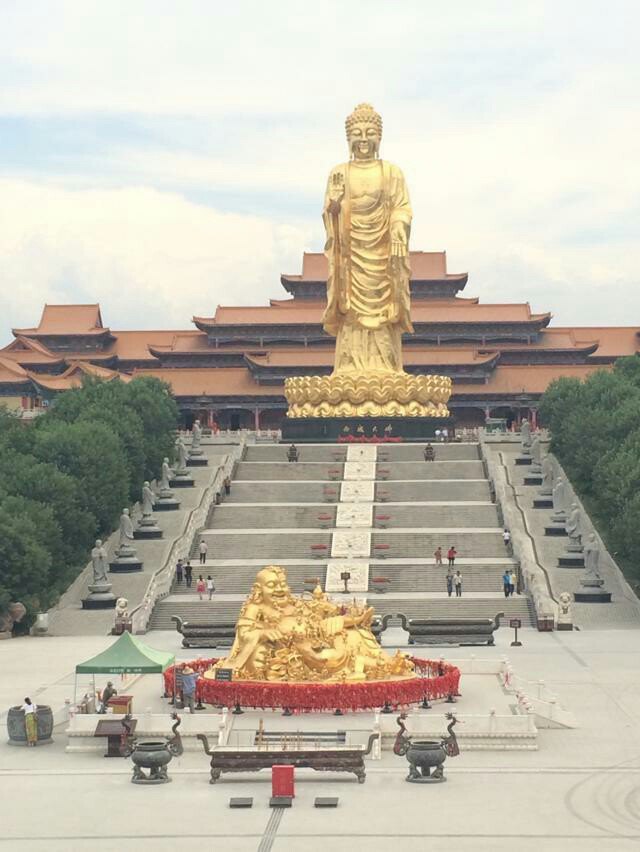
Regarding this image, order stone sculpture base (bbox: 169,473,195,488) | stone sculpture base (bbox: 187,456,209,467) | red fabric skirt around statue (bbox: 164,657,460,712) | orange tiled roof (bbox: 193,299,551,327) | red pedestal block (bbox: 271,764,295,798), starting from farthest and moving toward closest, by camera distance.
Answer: orange tiled roof (bbox: 193,299,551,327), stone sculpture base (bbox: 187,456,209,467), stone sculpture base (bbox: 169,473,195,488), red fabric skirt around statue (bbox: 164,657,460,712), red pedestal block (bbox: 271,764,295,798)

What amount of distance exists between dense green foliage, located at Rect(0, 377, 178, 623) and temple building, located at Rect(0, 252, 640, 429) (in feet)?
47.3

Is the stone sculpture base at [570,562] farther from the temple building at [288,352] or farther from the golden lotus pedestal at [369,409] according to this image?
the temple building at [288,352]

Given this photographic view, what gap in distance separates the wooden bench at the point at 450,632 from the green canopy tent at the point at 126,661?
1004cm

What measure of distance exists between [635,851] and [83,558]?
3080cm

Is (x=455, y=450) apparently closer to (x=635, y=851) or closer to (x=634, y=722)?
(x=634, y=722)

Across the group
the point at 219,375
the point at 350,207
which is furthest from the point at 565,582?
the point at 219,375

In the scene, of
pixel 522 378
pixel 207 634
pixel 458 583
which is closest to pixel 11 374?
pixel 522 378

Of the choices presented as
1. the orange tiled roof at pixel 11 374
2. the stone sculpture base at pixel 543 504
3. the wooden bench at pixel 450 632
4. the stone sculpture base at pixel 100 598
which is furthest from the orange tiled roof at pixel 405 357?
the wooden bench at pixel 450 632

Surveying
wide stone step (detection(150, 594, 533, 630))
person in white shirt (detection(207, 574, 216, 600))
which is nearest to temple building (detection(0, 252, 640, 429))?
person in white shirt (detection(207, 574, 216, 600))

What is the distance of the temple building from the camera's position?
75.3 m

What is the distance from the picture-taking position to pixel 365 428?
5959 cm

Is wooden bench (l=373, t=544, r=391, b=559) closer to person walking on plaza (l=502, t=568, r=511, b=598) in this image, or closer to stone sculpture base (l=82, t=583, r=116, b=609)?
person walking on plaza (l=502, t=568, r=511, b=598)

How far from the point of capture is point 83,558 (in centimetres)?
4519

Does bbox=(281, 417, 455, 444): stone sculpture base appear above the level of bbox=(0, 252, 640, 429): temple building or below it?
below
